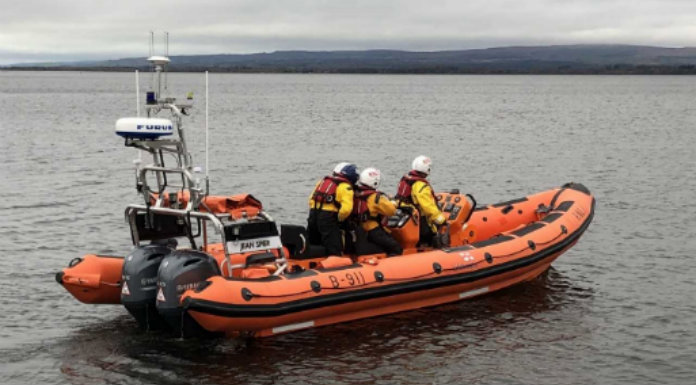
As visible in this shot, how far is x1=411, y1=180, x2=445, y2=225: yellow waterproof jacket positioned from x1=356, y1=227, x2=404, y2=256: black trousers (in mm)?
592

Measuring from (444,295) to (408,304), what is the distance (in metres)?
0.50

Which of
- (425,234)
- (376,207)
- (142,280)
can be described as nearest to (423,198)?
(425,234)

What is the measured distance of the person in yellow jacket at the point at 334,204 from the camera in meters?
9.87

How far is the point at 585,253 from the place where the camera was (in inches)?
531

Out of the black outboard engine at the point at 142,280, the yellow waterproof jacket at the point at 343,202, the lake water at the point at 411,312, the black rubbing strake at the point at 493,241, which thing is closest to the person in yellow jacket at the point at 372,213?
the yellow waterproof jacket at the point at 343,202

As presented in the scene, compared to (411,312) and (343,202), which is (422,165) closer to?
(343,202)

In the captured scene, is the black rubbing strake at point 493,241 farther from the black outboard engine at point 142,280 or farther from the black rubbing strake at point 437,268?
the black outboard engine at point 142,280

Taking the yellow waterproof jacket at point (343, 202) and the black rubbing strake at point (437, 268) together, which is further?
the black rubbing strake at point (437, 268)

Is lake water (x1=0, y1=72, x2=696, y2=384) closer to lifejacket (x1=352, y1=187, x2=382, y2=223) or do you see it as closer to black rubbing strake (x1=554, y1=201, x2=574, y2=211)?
black rubbing strake (x1=554, y1=201, x2=574, y2=211)

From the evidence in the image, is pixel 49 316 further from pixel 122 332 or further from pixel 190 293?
pixel 190 293

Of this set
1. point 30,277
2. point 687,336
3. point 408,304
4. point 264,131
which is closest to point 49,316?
point 30,277

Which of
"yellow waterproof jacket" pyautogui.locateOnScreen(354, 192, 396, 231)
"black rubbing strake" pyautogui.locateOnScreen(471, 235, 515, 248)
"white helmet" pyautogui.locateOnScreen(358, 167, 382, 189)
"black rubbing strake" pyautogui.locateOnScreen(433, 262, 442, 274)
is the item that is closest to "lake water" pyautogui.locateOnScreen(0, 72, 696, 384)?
"black rubbing strake" pyautogui.locateOnScreen(433, 262, 442, 274)

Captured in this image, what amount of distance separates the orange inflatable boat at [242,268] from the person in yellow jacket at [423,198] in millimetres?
145

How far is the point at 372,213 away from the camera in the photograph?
33.2ft
